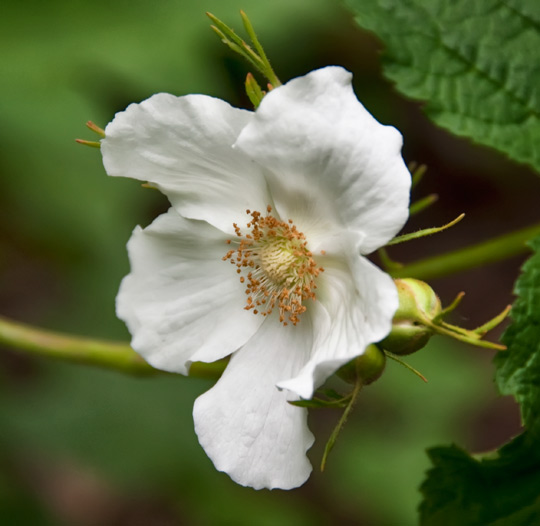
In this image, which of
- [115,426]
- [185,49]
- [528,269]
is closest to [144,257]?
[528,269]

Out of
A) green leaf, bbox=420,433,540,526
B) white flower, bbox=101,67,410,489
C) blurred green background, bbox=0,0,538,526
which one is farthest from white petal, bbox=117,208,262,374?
blurred green background, bbox=0,0,538,526

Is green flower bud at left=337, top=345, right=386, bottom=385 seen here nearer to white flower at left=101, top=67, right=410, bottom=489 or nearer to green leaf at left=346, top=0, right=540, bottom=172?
white flower at left=101, top=67, right=410, bottom=489

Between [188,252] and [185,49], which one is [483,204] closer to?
[185,49]

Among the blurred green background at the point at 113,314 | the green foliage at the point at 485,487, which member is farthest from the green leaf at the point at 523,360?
the blurred green background at the point at 113,314

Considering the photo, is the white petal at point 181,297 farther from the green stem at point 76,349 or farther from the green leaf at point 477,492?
the green leaf at point 477,492

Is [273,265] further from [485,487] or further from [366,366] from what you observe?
[485,487]
